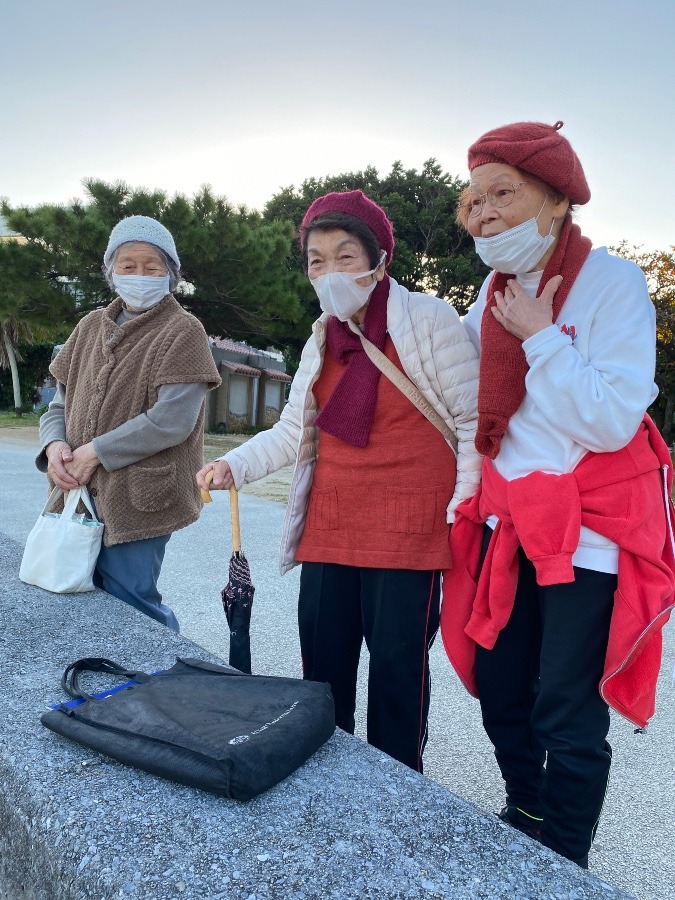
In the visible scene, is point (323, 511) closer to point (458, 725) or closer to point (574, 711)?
point (574, 711)

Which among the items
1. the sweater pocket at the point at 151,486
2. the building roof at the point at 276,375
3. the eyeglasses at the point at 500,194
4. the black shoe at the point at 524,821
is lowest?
the building roof at the point at 276,375

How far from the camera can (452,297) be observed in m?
18.8

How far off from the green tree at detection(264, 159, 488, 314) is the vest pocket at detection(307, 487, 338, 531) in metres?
15.6

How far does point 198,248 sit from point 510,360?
12888 millimetres

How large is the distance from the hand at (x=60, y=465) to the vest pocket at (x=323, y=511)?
2.99ft

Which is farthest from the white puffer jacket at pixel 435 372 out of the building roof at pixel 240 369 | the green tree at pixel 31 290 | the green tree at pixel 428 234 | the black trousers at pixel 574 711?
the building roof at pixel 240 369

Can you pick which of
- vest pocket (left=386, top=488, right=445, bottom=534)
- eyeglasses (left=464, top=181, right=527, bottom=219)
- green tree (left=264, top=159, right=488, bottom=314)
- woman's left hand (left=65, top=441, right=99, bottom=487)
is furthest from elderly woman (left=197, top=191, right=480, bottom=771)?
green tree (left=264, top=159, right=488, bottom=314)

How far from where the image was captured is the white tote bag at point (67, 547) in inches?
94.7

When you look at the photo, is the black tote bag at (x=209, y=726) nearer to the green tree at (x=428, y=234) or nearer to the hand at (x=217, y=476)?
the hand at (x=217, y=476)

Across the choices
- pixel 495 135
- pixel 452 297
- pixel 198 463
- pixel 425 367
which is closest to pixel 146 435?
pixel 198 463

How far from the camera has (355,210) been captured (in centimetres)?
194

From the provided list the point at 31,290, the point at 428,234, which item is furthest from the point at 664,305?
the point at 31,290

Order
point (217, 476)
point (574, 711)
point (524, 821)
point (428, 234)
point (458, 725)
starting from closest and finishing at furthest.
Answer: point (574, 711)
point (524, 821)
point (217, 476)
point (458, 725)
point (428, 234)

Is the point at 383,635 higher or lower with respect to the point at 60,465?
lower
